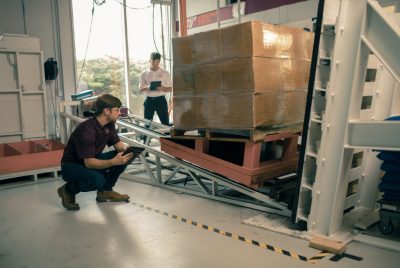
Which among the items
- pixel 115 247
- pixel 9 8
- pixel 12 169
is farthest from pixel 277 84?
pixel 9 8

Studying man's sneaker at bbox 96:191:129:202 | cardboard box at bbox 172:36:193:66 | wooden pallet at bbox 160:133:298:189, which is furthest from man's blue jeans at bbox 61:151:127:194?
cardboard box at bbox 172:36:193:66

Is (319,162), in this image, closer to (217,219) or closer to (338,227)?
(338,227)

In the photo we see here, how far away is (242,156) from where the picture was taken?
4.75m

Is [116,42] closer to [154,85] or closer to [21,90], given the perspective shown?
[154,85]

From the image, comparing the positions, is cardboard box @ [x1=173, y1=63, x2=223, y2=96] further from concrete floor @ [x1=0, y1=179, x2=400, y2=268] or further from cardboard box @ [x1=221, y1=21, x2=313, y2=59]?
concrete floor @ [x1=0, y1=179, x2=400, y2=268]

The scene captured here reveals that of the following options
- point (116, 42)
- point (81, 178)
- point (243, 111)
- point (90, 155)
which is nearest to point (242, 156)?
point (243, 111)

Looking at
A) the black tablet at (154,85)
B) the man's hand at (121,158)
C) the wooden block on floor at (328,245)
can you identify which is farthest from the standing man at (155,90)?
the wooden block on floor at (328,245)

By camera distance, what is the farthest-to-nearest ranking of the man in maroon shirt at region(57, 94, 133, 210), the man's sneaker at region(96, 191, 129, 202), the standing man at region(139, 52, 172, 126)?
1. the standing man at region(139, 52, 172, 126)
2. the man's sneaker at region(96, 191, 129, 202)
3. the man in maroon shirt at region(57, 94, 133, 210)

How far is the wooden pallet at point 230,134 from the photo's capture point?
3943 mm

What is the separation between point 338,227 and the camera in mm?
3539

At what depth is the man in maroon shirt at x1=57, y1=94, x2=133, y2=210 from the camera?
170 inches

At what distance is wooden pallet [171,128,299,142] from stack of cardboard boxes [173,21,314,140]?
5 centimetres

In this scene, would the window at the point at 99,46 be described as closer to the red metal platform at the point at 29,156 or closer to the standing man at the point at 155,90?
the standing man at the point at 155,90

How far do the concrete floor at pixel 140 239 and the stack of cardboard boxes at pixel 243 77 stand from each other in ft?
3.44
